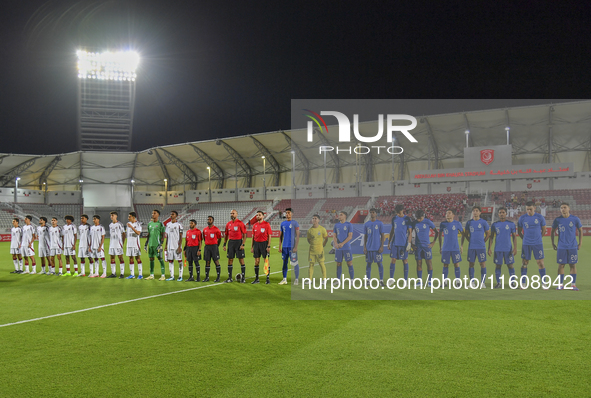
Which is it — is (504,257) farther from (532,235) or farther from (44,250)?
(44,250)

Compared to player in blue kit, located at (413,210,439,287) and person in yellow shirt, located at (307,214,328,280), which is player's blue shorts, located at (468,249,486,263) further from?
person in yellow shirt, located at (307,214,328,280)

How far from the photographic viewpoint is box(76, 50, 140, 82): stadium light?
42.2m

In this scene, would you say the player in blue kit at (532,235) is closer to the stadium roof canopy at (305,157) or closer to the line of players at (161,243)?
the line of players at (161,243)

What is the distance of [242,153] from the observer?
165 feet

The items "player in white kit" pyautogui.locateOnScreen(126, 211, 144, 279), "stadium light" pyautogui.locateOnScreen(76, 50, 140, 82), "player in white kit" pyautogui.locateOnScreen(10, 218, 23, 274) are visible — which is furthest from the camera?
"stadium light" pyautogui.locateOnScreen(76, 50, 140, 82)

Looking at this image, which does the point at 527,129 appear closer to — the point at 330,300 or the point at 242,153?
the point at 242,153

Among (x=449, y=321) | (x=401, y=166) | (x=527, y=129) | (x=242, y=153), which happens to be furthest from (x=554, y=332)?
(x=242, y=153)

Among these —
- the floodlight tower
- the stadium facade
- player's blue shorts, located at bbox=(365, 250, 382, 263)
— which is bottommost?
player's blue shorts, located at bbox=(365, 250, 382, 263)

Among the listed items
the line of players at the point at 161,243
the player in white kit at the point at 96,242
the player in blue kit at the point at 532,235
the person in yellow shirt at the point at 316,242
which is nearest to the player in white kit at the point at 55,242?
the line of players at the point at 161,243

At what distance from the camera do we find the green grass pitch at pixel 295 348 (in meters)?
4.03

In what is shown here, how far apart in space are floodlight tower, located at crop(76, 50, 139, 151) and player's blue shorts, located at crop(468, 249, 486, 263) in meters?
41.6

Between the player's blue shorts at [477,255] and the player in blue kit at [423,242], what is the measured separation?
85 centimetres

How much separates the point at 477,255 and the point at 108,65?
4330 centimetres

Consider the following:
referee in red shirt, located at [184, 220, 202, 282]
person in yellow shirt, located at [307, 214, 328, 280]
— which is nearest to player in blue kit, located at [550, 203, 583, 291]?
person in yellow shirt, located at [307, 214, 328, 280]
